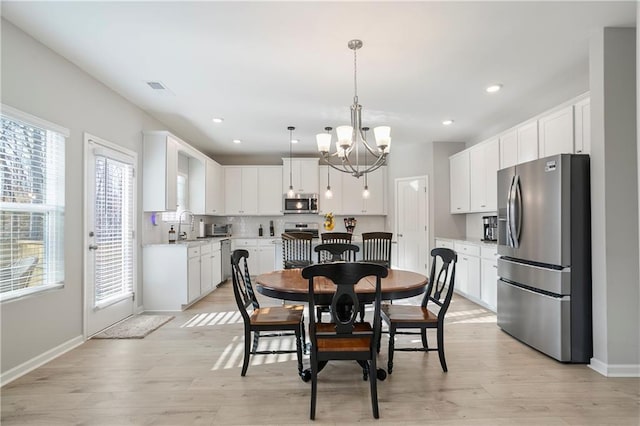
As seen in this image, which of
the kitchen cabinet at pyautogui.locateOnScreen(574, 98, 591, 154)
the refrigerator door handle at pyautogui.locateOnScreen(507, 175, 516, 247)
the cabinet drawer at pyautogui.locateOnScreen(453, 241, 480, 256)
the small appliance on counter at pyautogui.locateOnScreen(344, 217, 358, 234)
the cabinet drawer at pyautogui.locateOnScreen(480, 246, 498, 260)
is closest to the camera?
the kitchen cabinet at pyautogui.locateOnScreen(574, 98, 591, 154)

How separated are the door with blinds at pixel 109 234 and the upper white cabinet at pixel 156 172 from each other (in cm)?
23

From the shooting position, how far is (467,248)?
16.9 feet

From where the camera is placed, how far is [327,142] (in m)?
3.22

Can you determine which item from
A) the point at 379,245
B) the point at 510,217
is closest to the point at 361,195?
the point at 379,245

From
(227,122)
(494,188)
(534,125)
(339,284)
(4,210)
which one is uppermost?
(227,122)

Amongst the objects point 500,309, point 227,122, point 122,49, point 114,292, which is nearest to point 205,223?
point 227,122

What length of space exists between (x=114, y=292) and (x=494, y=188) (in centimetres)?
498

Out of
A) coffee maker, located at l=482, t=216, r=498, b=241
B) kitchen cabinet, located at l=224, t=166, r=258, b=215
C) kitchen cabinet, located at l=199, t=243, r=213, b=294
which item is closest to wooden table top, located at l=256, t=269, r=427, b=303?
kitchen cabinet, located at l=199, t=243, r=213, b=294

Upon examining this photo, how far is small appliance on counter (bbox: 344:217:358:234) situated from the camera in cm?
704

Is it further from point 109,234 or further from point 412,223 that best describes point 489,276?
point 109,234

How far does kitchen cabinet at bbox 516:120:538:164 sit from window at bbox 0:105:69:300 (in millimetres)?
4798

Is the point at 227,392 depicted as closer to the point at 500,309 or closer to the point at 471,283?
the point at 500,309

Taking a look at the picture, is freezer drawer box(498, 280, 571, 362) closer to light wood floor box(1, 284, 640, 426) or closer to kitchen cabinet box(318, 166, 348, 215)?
light wood floor box(1, 284, 640, 426)

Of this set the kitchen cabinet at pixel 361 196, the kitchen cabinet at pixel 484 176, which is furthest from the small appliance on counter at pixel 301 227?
the kitchen cabinet at pixel 484 176
